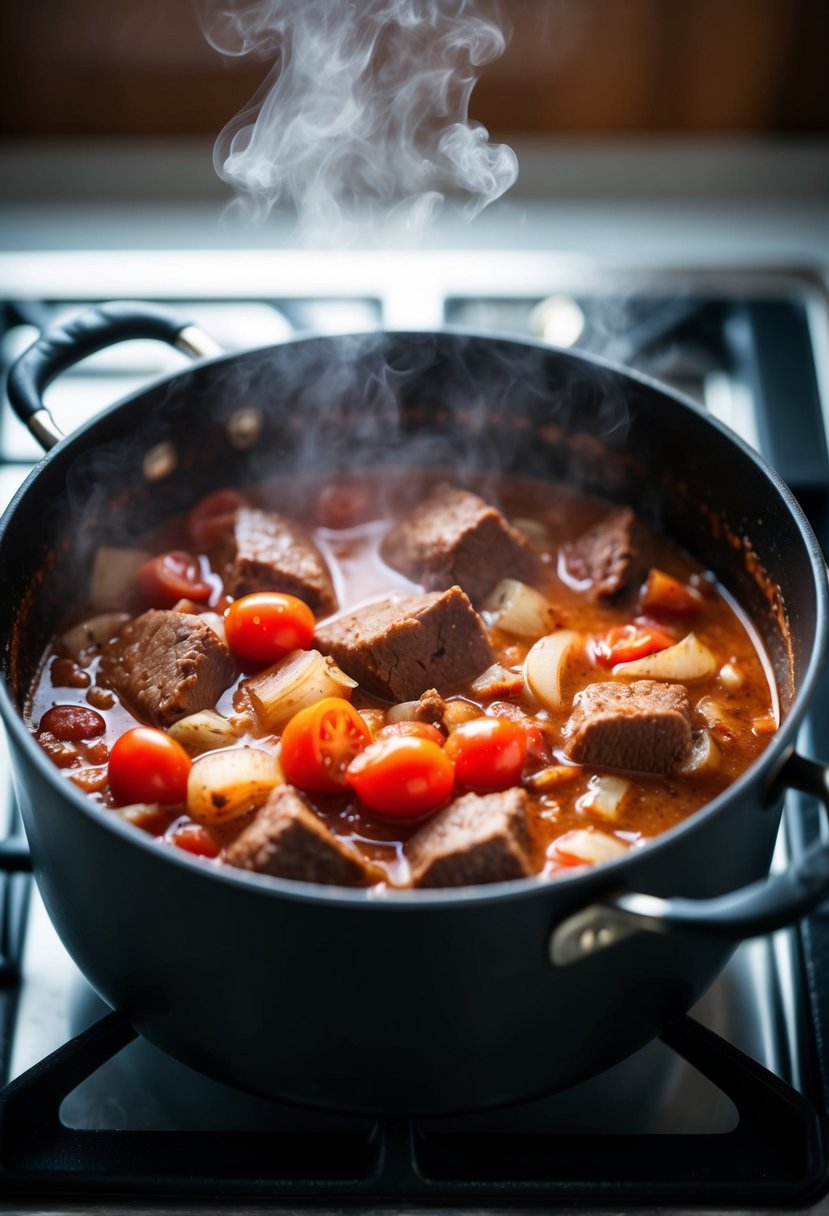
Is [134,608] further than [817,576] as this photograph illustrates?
Yes

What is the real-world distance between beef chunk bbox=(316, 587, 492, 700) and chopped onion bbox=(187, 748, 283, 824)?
0.36 m

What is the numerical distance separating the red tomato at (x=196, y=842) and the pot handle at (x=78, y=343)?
868 mm

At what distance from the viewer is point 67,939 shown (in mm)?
2166

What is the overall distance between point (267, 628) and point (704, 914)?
Answer: 1324 millimetres

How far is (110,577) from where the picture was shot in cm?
303

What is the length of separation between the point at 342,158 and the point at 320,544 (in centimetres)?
109

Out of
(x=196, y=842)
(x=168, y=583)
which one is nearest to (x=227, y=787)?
(x=196, y=842)

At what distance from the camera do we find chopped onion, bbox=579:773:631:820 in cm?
246

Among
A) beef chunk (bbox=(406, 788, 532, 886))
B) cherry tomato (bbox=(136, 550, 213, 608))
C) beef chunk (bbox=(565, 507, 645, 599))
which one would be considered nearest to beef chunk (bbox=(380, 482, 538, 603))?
beef chunk (bbox=(565, 507, 645, 599))

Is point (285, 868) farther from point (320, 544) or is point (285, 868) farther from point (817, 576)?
point (320, 544)

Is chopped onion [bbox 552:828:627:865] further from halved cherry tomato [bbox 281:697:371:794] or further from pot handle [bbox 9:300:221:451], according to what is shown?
pot handle [bbox 9:300:221:451]

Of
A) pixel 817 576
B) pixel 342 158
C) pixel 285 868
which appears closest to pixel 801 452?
pixel 817 576

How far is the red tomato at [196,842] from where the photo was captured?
2.34 metres

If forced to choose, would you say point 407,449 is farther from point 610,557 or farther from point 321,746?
point 321,746
